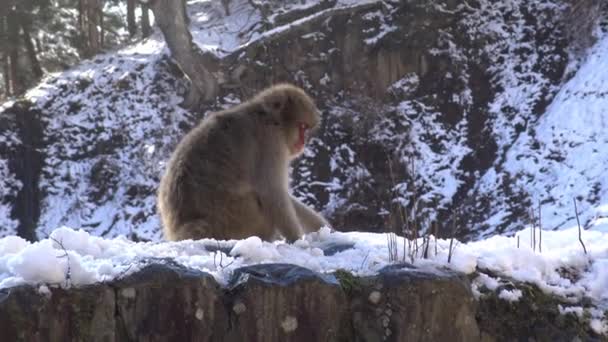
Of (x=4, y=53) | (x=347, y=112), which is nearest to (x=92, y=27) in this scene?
(x=4, y=53)

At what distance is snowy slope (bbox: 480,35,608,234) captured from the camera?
11758 millimetres

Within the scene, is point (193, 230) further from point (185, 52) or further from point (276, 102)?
point (185, 52)

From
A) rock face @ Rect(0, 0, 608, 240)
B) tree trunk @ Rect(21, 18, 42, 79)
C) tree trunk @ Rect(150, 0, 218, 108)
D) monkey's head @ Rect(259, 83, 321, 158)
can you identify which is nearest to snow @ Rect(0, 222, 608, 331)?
monkey's head @ Rect(259, 83, 321, 158)

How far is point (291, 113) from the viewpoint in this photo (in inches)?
215

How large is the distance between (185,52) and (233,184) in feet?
38.2

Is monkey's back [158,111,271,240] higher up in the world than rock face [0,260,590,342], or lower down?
higher up

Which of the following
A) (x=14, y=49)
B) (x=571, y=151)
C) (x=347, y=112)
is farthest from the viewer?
(x=14, y=49)

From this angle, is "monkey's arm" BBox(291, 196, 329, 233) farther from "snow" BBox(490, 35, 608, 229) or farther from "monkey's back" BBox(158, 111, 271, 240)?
"snow" BBox(490, 35, 608, 229)

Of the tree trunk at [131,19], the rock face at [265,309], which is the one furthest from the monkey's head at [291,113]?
the tree trunk at [131,19]

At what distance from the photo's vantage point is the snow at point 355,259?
9.83 ft

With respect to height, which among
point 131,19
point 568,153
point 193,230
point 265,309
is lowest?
point 265,309

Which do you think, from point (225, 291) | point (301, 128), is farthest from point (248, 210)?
point (225, 291)

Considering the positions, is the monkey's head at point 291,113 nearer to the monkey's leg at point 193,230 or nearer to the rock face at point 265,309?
the monkey's leg at point 193,230

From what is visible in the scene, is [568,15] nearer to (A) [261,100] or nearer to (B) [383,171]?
(B) [383,171]
